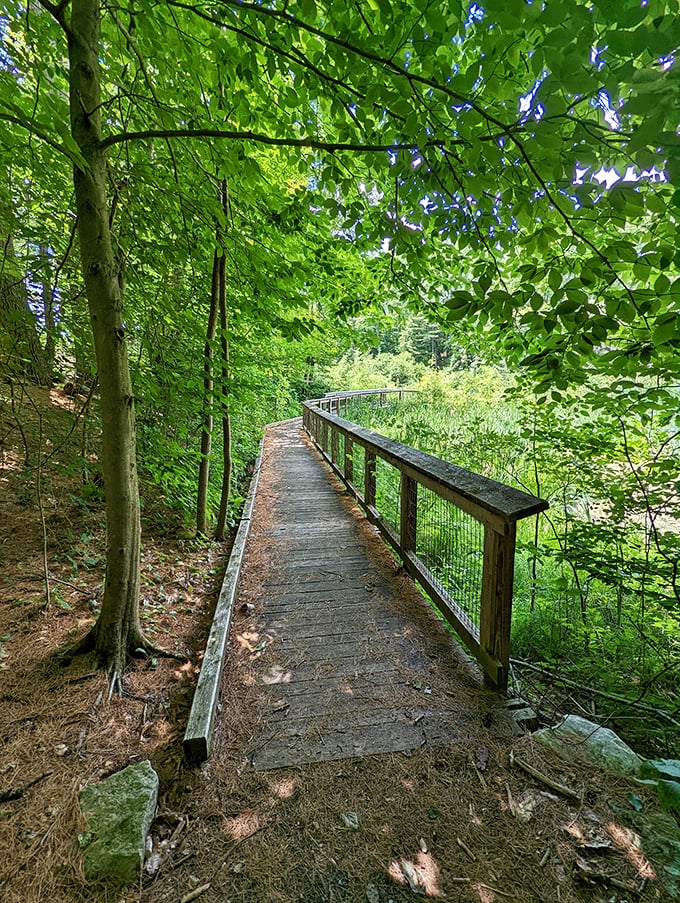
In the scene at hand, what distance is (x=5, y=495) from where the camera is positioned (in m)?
4.27

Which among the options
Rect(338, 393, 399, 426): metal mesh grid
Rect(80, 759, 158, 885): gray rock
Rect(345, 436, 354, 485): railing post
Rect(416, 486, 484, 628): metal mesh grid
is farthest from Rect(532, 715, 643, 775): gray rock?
Rect(338, 393, 399, 426): metal mesh grid

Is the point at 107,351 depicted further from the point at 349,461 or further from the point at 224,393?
the point at 349,461

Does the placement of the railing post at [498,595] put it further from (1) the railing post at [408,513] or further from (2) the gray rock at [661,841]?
(1) the railing post at [408,513]

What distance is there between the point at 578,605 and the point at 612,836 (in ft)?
8.99

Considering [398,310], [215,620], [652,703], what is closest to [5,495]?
[215,620]

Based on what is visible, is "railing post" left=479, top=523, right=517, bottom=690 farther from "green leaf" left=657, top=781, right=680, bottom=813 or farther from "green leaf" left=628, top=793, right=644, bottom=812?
"green leaf" left=657, top=781, right=680, bottom=813

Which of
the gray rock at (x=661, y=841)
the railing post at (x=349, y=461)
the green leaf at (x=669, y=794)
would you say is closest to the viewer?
the green leaf at (x=669, y=794)

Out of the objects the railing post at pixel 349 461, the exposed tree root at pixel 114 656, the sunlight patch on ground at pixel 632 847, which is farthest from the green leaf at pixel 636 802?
the railing post at pixel 349 461

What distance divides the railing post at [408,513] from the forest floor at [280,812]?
1796 mm

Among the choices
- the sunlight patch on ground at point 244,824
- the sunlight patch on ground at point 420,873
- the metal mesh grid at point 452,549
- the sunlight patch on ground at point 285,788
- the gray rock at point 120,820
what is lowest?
the sunlight patch on ground at point 244,824

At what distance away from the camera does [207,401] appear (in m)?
4.11

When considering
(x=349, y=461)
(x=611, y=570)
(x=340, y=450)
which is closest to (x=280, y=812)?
(x=611, y=570)

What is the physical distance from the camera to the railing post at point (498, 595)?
2.12m

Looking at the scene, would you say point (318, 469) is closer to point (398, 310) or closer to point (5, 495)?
point (398, 310)
